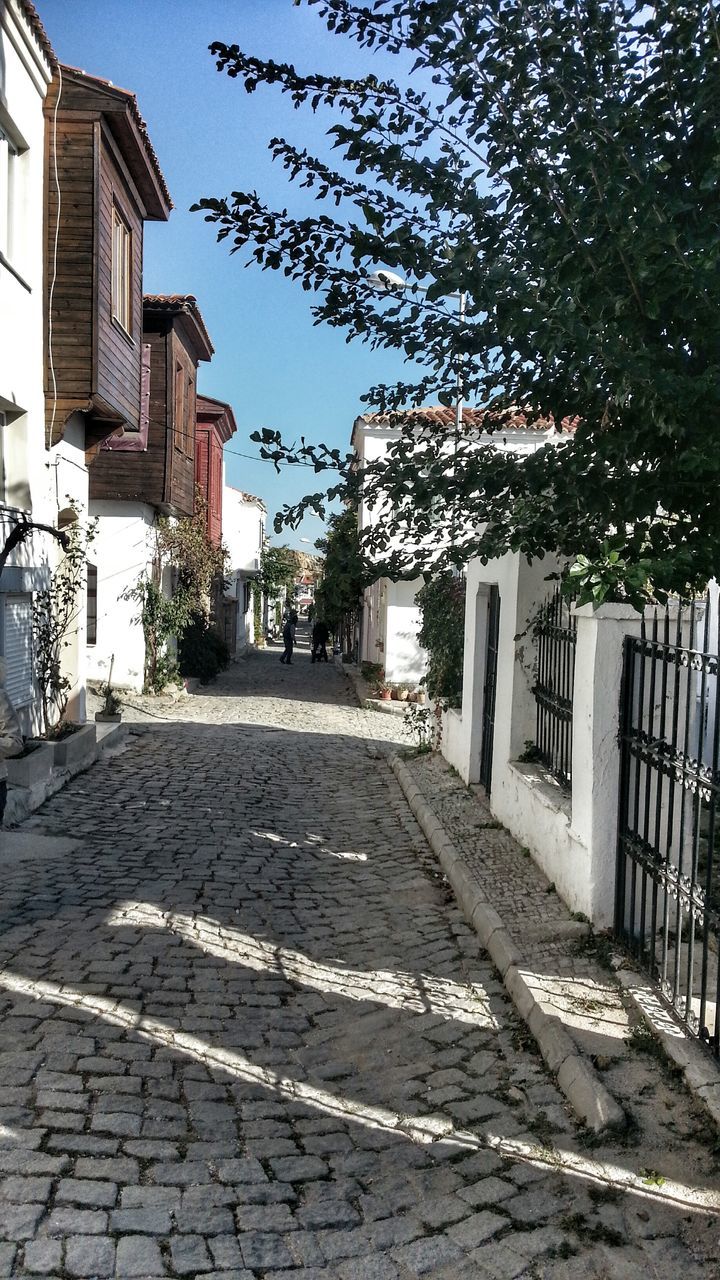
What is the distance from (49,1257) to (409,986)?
2.75 metres

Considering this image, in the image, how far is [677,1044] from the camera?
4.21 m

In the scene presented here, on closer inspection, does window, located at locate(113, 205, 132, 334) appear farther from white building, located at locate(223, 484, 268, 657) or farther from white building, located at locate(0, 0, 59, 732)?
white building, located at locate(223, 484, 268, 657)

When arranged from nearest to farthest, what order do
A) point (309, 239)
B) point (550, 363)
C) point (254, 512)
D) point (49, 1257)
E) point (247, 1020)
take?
1. point (49, 1257)
2. point (550, 363)
3. point (247, 1020)
4. point (309, 239)
5. point (254, 512)

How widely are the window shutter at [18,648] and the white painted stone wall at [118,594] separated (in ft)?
28.0

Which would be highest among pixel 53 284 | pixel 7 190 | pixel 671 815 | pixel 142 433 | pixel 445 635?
pixel 7 190

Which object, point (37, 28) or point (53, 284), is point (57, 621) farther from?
point (37, 28)

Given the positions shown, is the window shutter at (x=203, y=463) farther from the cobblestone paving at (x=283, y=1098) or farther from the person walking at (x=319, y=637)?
the cobblestone paving at (x=283, y=1098)

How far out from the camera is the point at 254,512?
169 feet

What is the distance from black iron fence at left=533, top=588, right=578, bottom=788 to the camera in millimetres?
7125

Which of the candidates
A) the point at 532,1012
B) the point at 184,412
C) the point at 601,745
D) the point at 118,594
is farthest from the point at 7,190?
the point at 184,412

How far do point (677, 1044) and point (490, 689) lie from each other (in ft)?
20.2

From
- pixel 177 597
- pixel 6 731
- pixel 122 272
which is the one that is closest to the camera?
pixel 6 731

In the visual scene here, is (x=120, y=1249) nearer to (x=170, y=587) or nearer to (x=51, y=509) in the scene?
(x=51, y=509)

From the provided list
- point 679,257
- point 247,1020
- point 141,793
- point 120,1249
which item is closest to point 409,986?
point 247,1020
